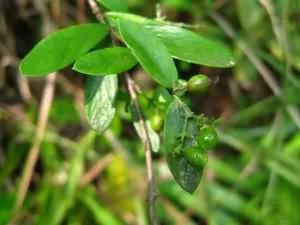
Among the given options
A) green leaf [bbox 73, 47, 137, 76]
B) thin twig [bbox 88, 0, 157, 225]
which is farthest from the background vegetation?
green leaf [bbox 73, 47, 137, 76]

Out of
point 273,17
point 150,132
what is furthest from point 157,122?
point 273,17

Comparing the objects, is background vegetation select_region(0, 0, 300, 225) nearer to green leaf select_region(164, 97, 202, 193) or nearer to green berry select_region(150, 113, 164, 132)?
green berry select_region(150, 113, 164, 132)

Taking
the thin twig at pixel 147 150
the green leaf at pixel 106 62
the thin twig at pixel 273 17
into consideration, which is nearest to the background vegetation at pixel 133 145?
the thin twig at pixel 273 17

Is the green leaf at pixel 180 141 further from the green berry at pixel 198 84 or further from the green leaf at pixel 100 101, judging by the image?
the green leaf at pixel 100 101

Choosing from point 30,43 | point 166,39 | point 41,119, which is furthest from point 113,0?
point 30,43

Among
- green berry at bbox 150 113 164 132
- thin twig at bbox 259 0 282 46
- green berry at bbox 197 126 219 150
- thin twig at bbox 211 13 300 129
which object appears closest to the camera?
green berry at bbox 197 126 219 150

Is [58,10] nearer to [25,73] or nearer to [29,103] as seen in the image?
[29,103]
